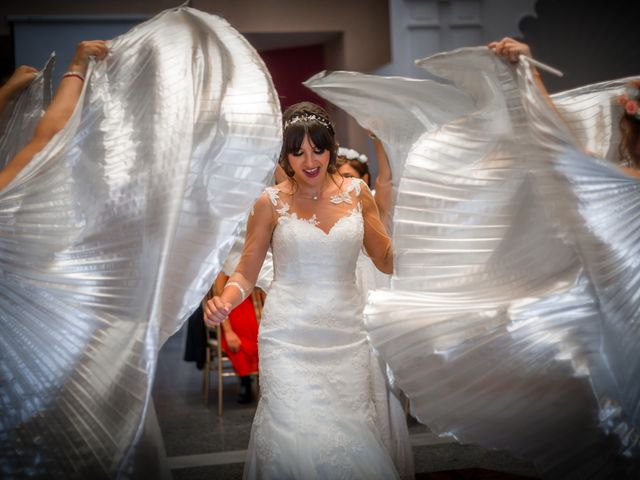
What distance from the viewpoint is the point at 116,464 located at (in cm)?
251

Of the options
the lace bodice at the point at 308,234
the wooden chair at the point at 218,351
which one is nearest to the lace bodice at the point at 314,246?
the lace bodice at the point at 308,234

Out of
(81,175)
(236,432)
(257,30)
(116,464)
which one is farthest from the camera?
(257,30)

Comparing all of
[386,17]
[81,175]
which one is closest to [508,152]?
[81,175]

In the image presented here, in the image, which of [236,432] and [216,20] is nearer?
[216,20]

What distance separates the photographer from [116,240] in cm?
261

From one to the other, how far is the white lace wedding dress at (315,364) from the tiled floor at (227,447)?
114cm

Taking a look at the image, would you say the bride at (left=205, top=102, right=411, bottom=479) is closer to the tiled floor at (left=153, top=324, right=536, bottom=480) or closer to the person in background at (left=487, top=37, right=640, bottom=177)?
the person in background at (left=487, top=37, right=640, bottom=177)

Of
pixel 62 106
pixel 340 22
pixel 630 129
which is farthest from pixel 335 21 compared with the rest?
pixel 62 106

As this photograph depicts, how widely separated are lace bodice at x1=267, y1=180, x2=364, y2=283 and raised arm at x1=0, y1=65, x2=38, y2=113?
3.97 ft

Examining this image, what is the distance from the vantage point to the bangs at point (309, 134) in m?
2.93

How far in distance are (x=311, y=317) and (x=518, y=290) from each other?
2.38 feet

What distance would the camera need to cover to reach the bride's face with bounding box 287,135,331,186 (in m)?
2.95

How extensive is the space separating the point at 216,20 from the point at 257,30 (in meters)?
4.90

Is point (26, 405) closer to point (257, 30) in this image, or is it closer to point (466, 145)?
point (466, 145)
